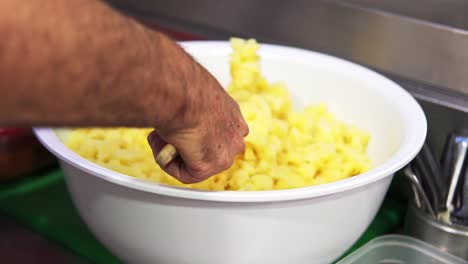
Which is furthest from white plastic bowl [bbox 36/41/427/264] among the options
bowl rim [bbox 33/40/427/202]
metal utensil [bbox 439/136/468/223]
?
metal utensil [bbox 439/136/468/223]

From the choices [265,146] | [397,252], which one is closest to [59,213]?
[265,146]

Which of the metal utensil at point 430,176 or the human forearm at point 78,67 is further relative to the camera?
the metal utensil at point 430,176

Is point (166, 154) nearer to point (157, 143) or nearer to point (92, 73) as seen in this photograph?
point (157, 143)

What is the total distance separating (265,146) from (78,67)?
37 centimetres

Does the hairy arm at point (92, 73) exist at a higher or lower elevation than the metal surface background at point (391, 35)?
higher

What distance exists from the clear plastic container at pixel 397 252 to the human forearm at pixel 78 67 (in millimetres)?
421

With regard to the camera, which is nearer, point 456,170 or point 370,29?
point 456,170

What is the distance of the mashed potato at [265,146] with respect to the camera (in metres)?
0.69

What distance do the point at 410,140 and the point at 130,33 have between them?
41 cm

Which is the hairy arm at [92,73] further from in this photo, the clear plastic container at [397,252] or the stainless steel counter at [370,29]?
the stainless steel counter at [370,29]

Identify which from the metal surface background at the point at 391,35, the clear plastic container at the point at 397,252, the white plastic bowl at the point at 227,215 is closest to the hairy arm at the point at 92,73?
the white plastic bowl at the point at 227,215

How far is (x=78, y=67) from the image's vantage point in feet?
1.19

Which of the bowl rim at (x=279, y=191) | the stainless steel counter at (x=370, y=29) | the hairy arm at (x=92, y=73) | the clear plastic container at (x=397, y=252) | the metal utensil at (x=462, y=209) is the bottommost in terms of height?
the clear plastic container at (x=397, y=252)

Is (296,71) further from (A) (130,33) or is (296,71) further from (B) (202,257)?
(A) (130,33)
